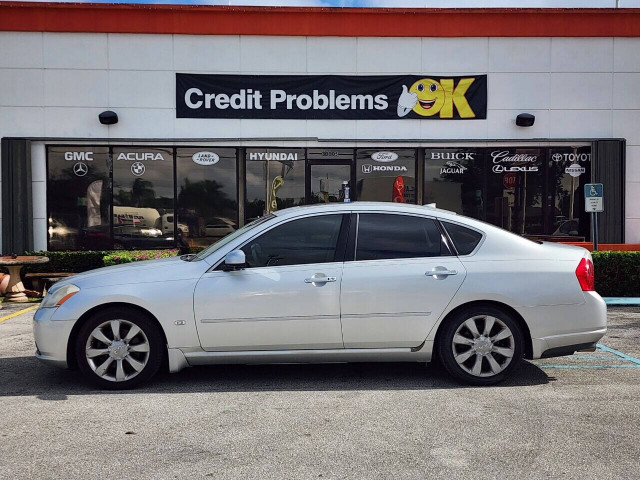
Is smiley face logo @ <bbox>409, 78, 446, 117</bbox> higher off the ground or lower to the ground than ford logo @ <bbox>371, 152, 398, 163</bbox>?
higher

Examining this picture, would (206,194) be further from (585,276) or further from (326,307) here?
(585,276)

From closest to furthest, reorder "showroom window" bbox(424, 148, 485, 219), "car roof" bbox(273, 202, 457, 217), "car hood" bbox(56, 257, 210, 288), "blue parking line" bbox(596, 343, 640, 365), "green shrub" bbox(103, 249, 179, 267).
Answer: "car hood" bbox(56, 257, 210, 288), "car roof" bbox(273, 202, 457, 217), "blue parking line" bbox(596, 343, 640, 365), "green shrub" bbox(103, 249, 179, 267), "showroom window" bbox(424, 148, 485, 219)

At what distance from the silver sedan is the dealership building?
8.87 m

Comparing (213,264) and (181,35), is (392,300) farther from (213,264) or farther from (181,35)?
(181,35)

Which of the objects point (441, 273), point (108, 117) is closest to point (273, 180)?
point (108, 117)

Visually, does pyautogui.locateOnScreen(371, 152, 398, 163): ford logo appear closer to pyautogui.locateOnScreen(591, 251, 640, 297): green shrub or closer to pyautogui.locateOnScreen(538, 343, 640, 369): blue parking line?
pyautogui.locateOnScreen(591, 251, 640, 297): green shrub

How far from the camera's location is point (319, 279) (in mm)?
5324

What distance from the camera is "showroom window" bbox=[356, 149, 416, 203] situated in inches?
564

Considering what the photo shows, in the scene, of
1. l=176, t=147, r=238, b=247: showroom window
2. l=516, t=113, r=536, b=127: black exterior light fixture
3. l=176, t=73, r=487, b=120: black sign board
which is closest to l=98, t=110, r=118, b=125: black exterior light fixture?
l=176, t=73, r=487, b=120: black sign board

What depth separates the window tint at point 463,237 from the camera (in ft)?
18.2

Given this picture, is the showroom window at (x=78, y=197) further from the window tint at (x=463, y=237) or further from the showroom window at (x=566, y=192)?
the window tint at (x=463, y=237)

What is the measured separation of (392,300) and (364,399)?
86 cm

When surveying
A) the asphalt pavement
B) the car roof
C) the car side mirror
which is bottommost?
the asphalt pavement

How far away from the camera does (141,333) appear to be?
5.29 metres
